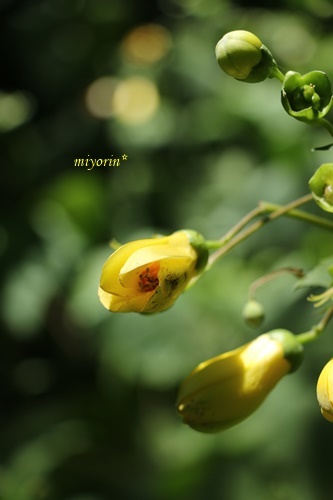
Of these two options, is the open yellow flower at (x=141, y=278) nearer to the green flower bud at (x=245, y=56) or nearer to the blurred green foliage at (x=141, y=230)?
the green flower bud at (x=245, y=56)

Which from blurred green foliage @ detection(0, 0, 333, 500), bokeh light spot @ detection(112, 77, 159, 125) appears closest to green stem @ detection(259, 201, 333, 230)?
blurred green foliage @ detection(0, 0, 333, 500)

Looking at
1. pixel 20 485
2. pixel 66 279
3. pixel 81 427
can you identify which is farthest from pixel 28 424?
pixel 66 279

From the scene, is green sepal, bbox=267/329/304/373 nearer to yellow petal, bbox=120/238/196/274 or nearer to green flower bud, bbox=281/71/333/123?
yellow petal, bbox=120/238/196/274

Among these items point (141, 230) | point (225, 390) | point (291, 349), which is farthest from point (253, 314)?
point (141, 230)

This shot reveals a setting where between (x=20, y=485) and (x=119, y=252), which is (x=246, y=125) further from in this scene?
(x=119, y=252)

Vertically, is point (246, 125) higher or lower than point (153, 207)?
higher

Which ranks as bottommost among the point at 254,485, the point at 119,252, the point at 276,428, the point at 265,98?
the point at 254,485
